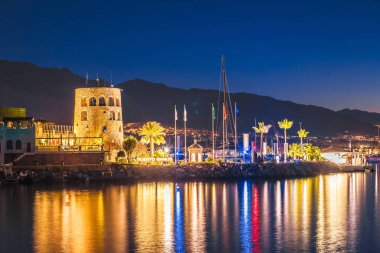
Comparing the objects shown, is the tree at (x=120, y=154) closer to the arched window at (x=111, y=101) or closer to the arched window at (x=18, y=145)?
the arched window at (x=111, y=101)

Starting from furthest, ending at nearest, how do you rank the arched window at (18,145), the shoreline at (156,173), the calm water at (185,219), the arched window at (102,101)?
the arched window at (102,101)
the arched window at (18,145)
the shoreline at (156,173)
the calm water at (185,219)

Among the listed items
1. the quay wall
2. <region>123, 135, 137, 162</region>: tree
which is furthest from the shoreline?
<region>123, 135, 137, 162</region>: tree

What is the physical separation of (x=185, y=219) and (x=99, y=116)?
4937 centimetres

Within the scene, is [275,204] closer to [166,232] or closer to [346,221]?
[346,221]

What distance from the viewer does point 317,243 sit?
36.9 meters

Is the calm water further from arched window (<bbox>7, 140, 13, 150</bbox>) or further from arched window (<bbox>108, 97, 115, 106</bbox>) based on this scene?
arched window (<bbox>108, 97, 115, 106</bbox>)

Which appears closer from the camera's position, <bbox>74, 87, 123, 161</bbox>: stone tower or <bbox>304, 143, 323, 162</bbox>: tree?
<bbox>74, 87, 123, 161</bbox>: stone tower

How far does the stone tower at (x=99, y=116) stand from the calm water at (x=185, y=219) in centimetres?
2270

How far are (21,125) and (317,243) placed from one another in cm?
5529

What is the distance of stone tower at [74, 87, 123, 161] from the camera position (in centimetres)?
9394

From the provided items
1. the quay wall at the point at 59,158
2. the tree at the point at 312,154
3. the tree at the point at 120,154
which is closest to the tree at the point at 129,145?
the tree at the point at 120,154

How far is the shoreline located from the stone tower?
32.8 feet

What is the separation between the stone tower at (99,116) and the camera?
93.9m

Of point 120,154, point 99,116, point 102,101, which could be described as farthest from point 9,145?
point 102,101
